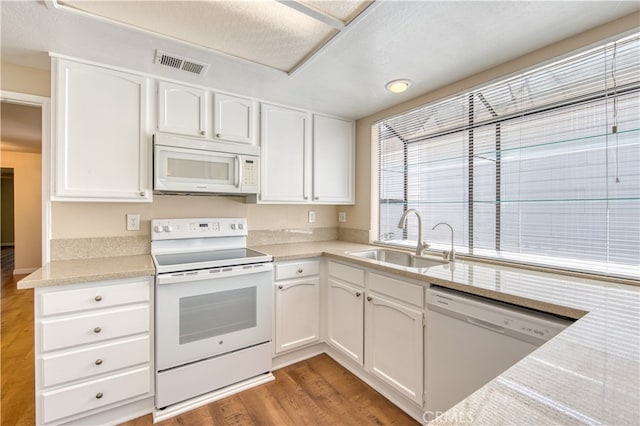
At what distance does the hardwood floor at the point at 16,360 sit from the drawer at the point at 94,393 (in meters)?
0.28

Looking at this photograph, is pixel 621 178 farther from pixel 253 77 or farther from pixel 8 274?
pixel 8 274

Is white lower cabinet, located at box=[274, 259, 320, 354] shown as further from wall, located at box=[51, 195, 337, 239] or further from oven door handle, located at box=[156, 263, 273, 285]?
wall, located at box=[51, 195, 337, 239]

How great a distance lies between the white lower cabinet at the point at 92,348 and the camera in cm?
154

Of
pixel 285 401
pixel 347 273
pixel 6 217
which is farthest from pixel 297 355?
pixel 6 217

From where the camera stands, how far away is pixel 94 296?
1.64 metres

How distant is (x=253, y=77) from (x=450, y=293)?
1.86 m

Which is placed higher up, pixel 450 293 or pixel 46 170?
pixel 46 170

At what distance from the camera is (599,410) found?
51cm

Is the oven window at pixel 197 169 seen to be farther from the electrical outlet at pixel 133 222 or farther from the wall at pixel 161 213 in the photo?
the electrical outlet at pixel 133 222

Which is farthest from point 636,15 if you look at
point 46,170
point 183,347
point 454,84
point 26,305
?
point 26,305

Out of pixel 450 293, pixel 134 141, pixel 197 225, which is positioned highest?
pixel 134 141

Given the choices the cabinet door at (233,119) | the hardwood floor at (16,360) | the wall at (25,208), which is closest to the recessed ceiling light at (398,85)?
the cabinet door at (233,119)

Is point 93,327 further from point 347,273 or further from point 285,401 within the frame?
point 347,273

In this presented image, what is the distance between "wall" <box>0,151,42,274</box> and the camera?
17.4 ft
